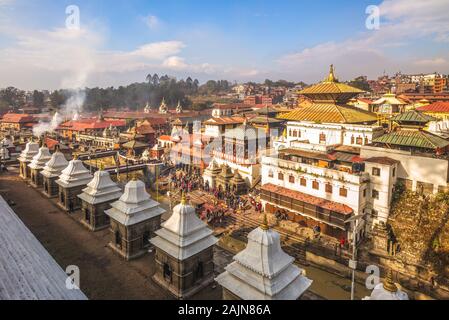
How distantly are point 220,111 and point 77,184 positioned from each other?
2614 inches

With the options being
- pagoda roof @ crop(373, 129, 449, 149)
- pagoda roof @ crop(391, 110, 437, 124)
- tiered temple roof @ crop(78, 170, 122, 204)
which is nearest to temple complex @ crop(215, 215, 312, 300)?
tiered temple roof @ crop(78, 170, 122, 204)

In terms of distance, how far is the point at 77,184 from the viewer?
23875 mm

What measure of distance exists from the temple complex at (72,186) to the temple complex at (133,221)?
7182 mm

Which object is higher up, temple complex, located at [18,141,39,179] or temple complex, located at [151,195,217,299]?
temple complex, located at [18,141,39,179]

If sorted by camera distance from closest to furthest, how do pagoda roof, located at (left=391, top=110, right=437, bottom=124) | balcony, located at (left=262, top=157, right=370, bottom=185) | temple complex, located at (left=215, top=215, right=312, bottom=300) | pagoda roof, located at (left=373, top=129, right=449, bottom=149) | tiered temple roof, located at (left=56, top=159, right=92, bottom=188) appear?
1. temple complex, located at (left=215, top=215, right=312, bottom=300)
2. tiered temple roof, located at (left=56, top=159, right=92, bottom=188)
3. balcony, located at (left=262, top=157, right=370, bottom=185)
4. pagoda roof, located at (left=373, top=129, right=449, bottom=149)
5. pagoda roof, located at (left=391, top=110, right=437, bottom=124)

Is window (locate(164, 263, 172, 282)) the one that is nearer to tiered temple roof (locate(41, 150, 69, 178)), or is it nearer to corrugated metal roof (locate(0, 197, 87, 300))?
corrugated metal roof (locate(0, 197, 87, 300))

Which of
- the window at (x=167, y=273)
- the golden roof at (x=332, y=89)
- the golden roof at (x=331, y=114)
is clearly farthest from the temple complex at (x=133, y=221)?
the golden roof at (x=332, y=89)

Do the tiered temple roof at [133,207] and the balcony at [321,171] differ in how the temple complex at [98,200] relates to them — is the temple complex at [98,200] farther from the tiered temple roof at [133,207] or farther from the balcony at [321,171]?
the balcony at [321,171]

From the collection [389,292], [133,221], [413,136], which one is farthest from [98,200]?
[413,136]

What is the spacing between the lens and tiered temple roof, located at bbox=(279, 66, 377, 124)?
35.0 metres

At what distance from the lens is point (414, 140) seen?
1012 inches

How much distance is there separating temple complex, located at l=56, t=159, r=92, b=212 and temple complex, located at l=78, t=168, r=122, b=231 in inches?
112
